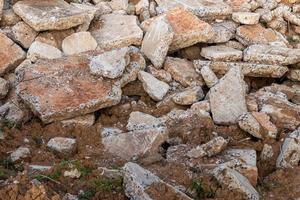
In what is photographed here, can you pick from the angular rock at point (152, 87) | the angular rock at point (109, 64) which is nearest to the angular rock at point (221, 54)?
the angular rock at point (152, 87)

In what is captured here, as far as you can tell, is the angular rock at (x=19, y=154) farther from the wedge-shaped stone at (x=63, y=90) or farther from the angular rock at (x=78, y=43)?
the angular rock at (x=78, y=43)

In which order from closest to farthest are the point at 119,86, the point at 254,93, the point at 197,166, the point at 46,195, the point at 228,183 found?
1. the point at 46,195
2. the point at 228,183
3. the point at 197,166
4. the point at 119,86
5. the point at 254,93

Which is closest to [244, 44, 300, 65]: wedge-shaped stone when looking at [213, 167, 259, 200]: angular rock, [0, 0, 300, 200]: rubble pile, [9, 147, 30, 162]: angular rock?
[0, 0, 300, 200]: rubble pile

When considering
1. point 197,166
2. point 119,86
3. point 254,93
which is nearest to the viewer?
point 197,166

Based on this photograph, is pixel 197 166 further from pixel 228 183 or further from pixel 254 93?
pixel 254 93

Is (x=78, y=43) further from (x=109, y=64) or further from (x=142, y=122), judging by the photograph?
(x=142, y=122)

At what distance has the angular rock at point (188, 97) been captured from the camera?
792 centimetres

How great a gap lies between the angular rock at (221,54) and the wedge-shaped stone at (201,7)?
0.89 m

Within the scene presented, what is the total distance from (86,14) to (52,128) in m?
2.27

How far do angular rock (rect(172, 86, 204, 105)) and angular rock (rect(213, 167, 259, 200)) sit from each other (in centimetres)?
189

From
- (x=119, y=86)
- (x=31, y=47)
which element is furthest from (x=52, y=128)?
(x=31, y=47)

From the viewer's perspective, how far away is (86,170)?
6.14 m

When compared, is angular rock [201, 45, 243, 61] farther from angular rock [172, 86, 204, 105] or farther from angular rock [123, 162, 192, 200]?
angular rock [123, 162, 192, 200]

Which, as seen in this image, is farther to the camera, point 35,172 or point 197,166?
point 197,166
